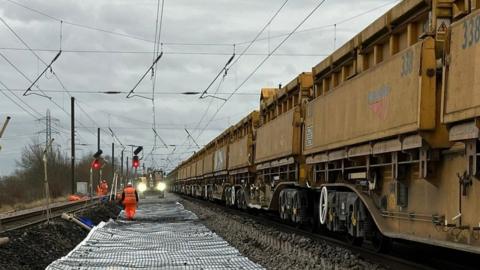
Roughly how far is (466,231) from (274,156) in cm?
1109

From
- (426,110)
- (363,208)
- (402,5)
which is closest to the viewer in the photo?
(426,110)

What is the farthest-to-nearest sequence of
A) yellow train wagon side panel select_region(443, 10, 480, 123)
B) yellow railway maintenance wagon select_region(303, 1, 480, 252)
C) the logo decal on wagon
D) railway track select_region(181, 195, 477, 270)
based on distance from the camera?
railway track select_region(181, 195, 477, 270)
the logo decal on wagon
yellow railway maintenance wagon select_region(303, 1, 480, 252)
yellow train wagon side panel select_region(443, 10, 480, 123)

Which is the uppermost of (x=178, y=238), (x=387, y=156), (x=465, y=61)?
(x=465, y=61)

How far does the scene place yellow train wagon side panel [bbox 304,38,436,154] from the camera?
23.4 ft

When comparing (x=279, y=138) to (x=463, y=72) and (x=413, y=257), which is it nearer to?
(x=413, y=257)

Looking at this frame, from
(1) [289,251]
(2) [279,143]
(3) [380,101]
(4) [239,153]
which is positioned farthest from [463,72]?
(4) [239,153]

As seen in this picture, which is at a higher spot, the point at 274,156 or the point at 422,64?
the point at 422,64

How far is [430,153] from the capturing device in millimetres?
7305

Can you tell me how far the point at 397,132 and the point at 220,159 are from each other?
25.0 m

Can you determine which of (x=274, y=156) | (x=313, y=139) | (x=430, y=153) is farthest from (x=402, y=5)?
(x=274, y=156)

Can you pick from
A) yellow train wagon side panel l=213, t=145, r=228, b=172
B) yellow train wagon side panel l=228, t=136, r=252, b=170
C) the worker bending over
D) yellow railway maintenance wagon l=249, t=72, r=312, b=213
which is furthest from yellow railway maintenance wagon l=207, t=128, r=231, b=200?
the worker bending over

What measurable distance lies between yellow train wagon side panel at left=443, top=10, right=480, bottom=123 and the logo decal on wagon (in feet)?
5.71

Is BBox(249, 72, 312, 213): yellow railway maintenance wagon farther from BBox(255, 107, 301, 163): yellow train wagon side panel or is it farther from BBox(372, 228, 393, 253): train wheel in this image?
BBox(372, 228, 393, 253): train wheel

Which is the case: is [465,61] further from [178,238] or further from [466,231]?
[178,238]
